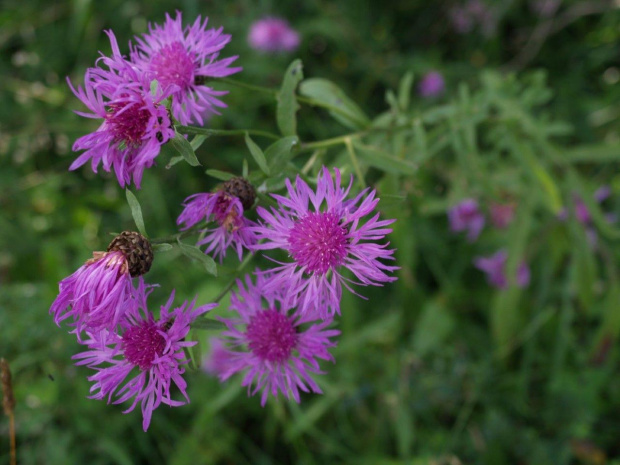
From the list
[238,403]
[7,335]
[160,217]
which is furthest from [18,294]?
[238,403]

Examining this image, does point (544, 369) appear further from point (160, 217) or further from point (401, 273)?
point (160, 217)

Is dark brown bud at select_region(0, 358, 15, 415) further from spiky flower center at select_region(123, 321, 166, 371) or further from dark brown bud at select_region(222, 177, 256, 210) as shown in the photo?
dark brown bud at select_region(222, 177, 256, 210)

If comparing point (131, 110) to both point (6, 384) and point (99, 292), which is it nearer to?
point (99, 292)

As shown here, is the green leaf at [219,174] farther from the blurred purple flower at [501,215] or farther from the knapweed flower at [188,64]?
the blurred purple flower at [501,215]

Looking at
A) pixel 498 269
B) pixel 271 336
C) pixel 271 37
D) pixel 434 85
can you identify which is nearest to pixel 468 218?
pixel 498 269

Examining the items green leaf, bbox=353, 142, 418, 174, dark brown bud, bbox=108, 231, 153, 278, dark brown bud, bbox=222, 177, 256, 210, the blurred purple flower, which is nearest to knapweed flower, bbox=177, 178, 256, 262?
dark brown bud, bbox=222, 177, 256, 210
